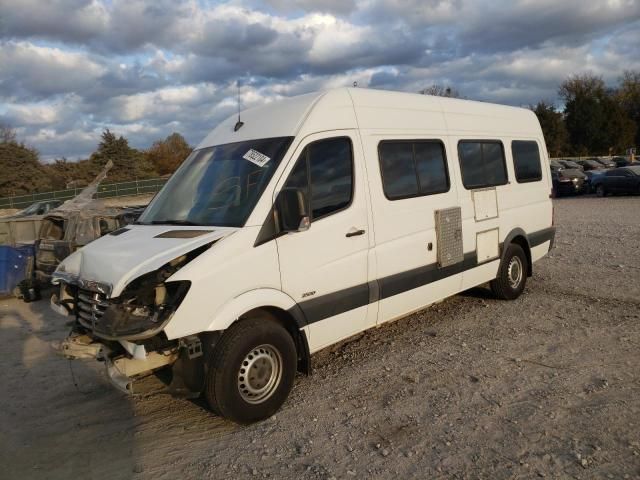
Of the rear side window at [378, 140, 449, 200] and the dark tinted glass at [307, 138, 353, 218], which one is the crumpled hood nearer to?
the dark tinted glass at [307, 138, 353, 218]

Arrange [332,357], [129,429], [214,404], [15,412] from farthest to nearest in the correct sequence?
[332,357] → [15,412] → [129,429] → [214,404]

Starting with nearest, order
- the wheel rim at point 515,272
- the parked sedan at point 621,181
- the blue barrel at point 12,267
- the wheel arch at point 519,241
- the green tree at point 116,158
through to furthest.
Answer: the wheel arch at point 519,241, the wheel rim at point 515,272, the blue barrel at point 12,267, the parked sedan at point 621,181, the green tree at point 116,158

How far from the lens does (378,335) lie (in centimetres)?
632

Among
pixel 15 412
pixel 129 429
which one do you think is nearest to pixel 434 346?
pixel 129 429

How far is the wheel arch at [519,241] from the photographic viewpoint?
711 cm

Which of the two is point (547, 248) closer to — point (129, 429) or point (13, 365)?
point (129, 429)

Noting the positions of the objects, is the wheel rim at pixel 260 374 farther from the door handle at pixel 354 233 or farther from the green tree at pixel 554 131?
the green tree at pixel 554 131

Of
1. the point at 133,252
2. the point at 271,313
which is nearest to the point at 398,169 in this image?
the point at 271,313

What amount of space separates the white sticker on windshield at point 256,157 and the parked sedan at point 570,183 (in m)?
27.4

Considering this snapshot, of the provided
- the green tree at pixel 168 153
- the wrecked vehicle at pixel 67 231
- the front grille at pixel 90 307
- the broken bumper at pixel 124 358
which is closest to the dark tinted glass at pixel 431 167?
the broken bumper at pixel 124 358

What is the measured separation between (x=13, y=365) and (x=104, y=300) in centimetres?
306

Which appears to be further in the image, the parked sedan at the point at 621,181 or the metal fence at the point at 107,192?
the metal fence at the point at 107,192

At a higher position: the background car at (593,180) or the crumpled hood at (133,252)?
the crumpled hood at (133,252)

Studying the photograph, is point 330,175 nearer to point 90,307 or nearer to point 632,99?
point 90,307
